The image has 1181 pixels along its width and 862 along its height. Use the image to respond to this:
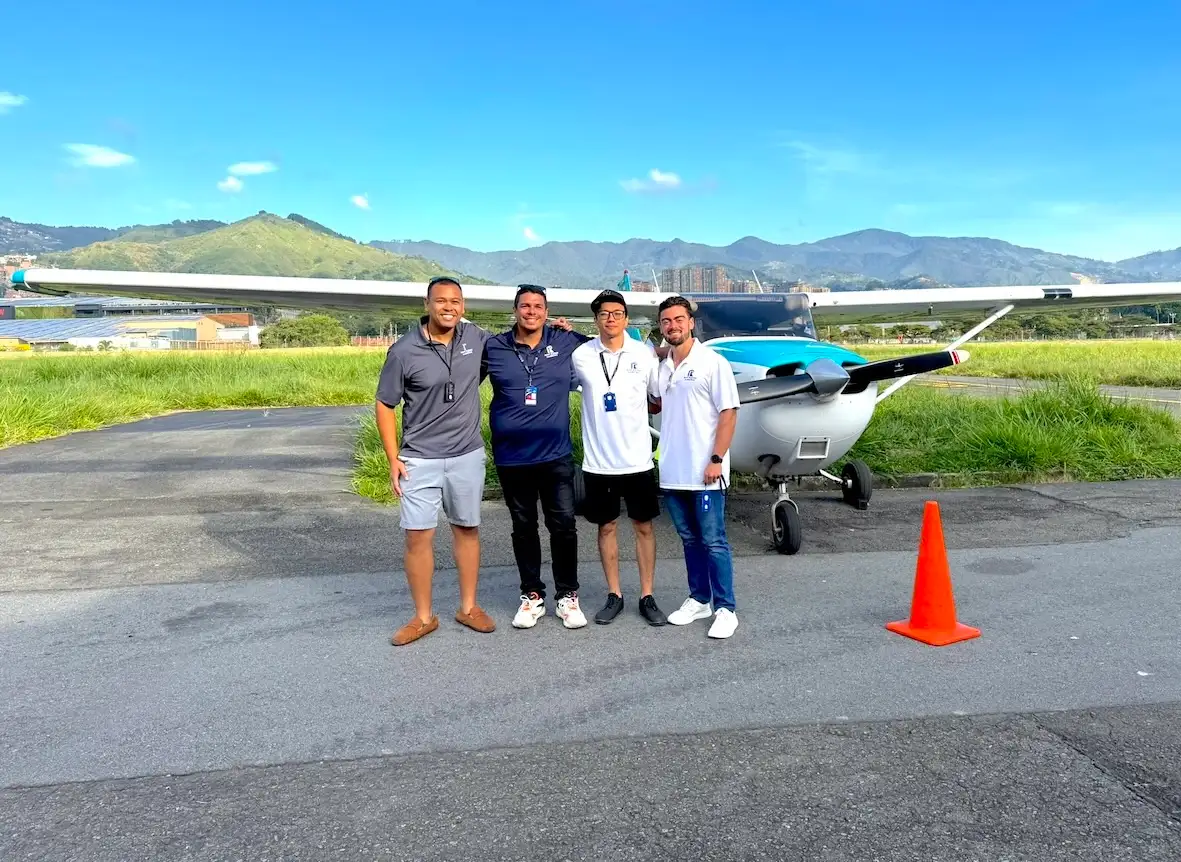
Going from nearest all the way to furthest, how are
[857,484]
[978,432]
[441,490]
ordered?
[441,490] < [857,484] < [978,432]

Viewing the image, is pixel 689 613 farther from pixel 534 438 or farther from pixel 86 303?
pixel 86 303

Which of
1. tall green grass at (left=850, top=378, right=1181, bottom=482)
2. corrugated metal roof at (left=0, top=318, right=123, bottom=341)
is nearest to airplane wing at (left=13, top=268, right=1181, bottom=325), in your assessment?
tall green grass at (left=850, top=378, right=1181, bottom=482)

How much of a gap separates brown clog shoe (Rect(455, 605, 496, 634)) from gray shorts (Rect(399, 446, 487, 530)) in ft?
1.54

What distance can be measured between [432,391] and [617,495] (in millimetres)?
1115

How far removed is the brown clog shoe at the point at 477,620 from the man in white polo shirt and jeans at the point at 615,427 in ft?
1.89

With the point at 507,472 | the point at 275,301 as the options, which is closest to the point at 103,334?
the point at 275,301

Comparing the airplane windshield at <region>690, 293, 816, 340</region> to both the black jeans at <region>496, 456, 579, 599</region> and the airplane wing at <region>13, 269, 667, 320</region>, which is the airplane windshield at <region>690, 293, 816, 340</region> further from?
the black jeans at <region>496, 456, 579, 599</region>

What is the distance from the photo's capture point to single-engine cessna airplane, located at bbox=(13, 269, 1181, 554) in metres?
5.86

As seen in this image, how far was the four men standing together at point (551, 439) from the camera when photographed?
4.32 m

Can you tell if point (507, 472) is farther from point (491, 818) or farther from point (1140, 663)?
point (1140, 663)

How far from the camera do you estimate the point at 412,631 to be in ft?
14.0

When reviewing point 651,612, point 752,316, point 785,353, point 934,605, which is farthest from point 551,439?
point 752,316

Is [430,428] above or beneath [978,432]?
above

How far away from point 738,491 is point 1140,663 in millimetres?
4767
